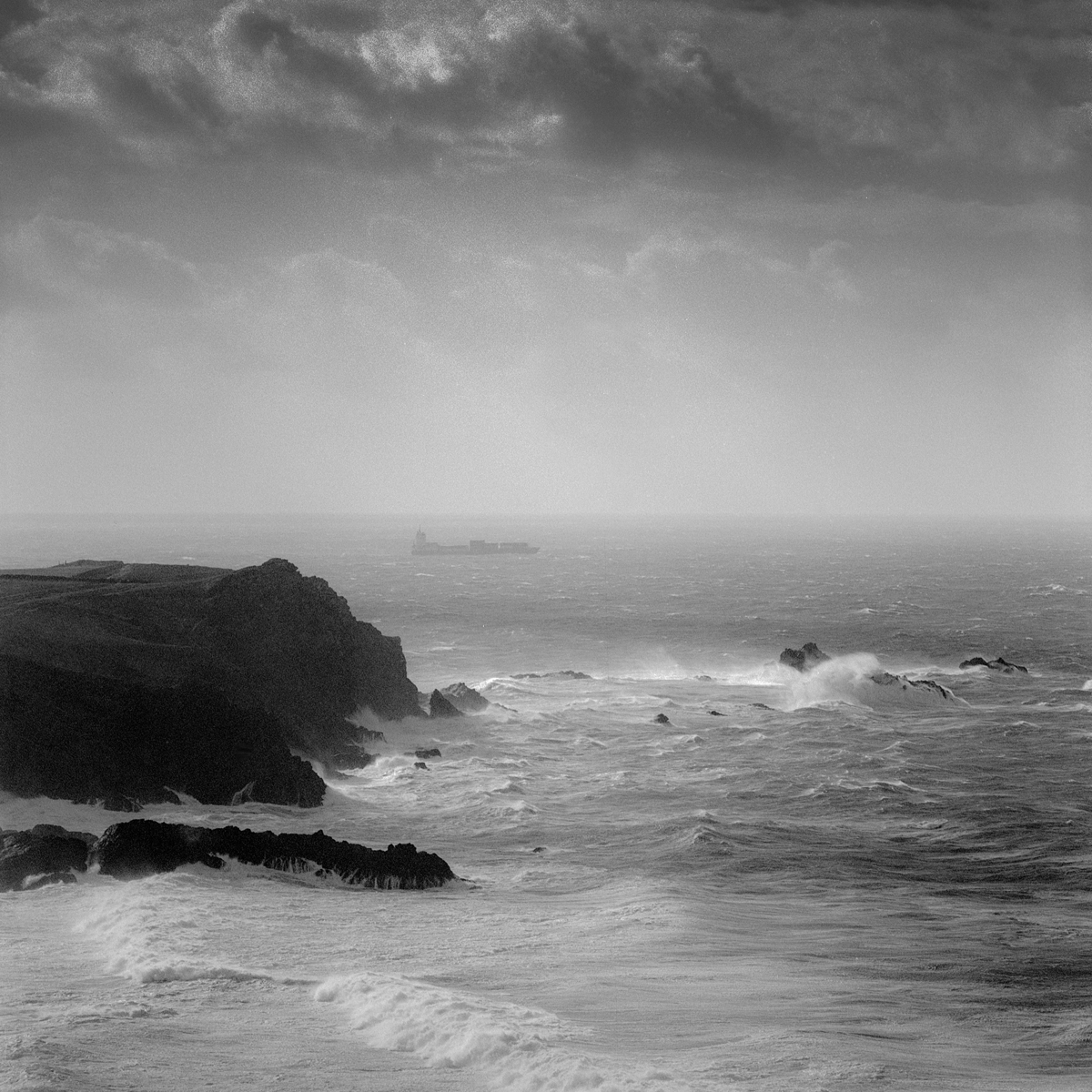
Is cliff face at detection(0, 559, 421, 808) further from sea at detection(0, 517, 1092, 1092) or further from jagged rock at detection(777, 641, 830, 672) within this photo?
jagged rock at detection(777, 641, 830, 672)

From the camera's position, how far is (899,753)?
40812 millimetres

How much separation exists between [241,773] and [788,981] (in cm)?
1977

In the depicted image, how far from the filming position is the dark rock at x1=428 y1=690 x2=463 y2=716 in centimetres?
4656

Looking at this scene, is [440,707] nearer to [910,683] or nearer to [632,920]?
[910,683]

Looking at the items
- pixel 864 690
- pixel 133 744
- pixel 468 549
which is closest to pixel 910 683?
pixel 864 690

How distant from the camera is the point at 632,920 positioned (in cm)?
2245

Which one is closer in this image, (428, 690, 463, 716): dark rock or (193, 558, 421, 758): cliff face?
(193, 558, 421, 758): cliff face

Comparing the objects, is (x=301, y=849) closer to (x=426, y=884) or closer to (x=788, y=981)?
(x=426, y=884)

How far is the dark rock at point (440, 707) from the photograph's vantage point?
46562 mm

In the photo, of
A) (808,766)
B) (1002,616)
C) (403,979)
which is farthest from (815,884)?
(1002,616)

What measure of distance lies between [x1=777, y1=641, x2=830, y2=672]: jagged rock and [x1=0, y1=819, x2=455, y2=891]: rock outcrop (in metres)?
38.5

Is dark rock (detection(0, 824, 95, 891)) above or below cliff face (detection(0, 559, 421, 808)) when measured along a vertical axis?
below

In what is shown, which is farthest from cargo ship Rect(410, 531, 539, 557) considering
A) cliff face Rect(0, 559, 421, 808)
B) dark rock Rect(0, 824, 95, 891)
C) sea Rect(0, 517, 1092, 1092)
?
dark rock Rect(0, 824, 95, 891)

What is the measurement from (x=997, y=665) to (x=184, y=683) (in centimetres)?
4719
